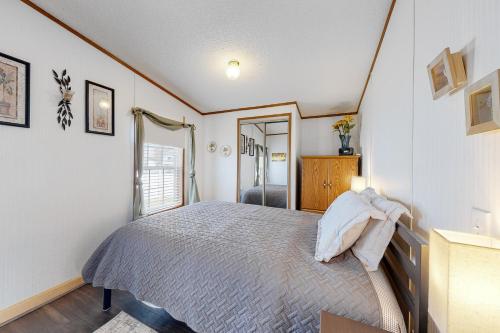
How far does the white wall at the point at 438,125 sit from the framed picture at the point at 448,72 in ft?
0.08

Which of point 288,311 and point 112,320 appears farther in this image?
point 112,320

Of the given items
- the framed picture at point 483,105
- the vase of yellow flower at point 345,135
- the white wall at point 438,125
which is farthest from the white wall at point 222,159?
the framed picture at point 483,105

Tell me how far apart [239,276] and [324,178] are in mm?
2505

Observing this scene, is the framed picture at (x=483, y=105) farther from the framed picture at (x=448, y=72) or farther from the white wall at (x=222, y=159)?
the white wall at (x=222, y=159)

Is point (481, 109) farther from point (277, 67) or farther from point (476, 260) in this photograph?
point (277, 67)

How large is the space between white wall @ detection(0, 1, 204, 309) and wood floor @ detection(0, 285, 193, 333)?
23cm

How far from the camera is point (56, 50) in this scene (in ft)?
Answer: 6.33

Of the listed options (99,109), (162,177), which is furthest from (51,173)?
(162,177)

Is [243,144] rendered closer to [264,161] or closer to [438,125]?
[264,161]

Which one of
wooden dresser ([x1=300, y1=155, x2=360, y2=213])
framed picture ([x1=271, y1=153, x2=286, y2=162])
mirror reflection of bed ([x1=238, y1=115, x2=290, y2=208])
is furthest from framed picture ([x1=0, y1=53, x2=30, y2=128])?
wooden dresser ([x1=300, y1=155, x2=360, y2=213])

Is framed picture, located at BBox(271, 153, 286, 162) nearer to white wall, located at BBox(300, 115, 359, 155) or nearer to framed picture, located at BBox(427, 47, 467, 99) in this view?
white wall, located at BBox(300, 115, 359, 155)

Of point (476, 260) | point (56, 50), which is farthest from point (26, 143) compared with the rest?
point (476, 260)

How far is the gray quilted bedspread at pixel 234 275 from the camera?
97 cm

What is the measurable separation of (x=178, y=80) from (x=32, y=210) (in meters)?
2.27
